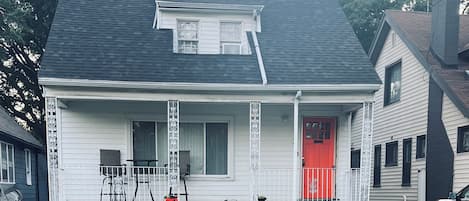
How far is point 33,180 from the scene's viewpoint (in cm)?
1495

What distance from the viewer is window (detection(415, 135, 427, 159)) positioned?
11.4 meters

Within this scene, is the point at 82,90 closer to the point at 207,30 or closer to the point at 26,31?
the point at 207,30

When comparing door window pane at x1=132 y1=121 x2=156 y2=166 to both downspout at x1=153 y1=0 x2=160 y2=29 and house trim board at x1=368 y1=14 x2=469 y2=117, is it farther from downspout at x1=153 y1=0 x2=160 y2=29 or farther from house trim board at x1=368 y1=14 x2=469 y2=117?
house trim board at x1=368 y1=14 x2=469 y2=117

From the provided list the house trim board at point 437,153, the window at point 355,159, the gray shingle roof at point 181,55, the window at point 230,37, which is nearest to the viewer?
the gray shingle roof at point 181,55

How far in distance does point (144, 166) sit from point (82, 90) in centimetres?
218

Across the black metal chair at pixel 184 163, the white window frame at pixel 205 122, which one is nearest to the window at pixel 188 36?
the white window frame at pixel 205 122

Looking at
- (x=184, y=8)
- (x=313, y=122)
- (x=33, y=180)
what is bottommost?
(x=33, y=180)

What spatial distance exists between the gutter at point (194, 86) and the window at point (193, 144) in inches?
56.3

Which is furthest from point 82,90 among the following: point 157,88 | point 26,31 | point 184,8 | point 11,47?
point 11,47

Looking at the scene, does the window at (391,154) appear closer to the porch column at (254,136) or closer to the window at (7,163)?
the porch column at (254,136)

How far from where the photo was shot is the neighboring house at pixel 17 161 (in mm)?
11637

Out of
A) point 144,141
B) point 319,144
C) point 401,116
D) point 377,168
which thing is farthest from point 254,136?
point 377,168

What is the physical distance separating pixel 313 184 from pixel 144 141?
3942mm

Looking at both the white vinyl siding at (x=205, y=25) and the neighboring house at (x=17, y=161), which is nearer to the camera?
the white vinyl siding at (x=205, y=25)
